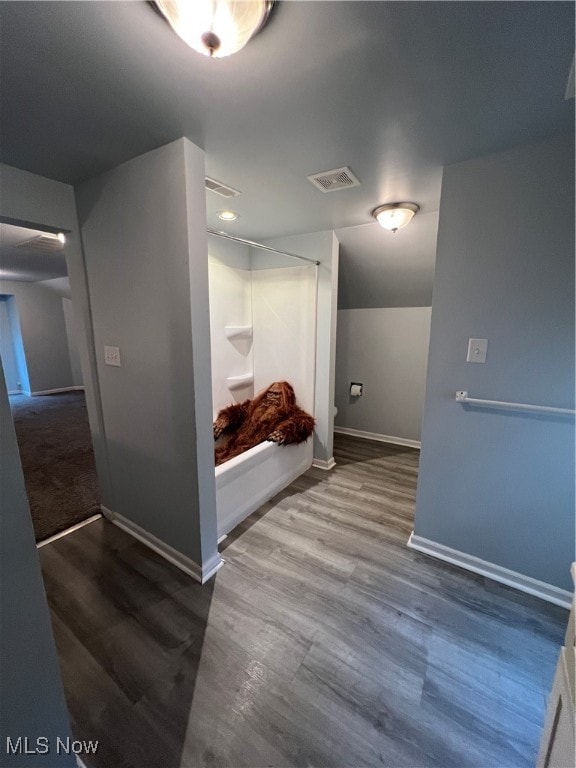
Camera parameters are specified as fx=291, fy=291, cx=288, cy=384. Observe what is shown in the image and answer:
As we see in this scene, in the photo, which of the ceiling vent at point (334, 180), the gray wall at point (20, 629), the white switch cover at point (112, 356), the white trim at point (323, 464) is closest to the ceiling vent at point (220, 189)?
the ceiling vent at point (334, 180)

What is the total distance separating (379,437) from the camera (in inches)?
145

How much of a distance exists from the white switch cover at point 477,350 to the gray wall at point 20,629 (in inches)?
73.1

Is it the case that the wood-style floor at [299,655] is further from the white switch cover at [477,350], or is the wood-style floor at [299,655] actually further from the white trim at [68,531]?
the white switch cover at [477,350]

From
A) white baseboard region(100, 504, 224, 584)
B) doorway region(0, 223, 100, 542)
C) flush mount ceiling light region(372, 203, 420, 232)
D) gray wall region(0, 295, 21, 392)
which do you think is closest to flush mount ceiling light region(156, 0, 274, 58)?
flush mount ceiling light region(372, 203, 420, 232)

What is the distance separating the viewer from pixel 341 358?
148 inches

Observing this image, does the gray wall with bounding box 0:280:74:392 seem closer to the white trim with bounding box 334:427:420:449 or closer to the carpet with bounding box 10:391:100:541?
the carpet with bounding box 10:391:100:541

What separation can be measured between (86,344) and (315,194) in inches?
68.8

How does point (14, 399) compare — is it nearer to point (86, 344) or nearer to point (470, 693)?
point (86, 344)

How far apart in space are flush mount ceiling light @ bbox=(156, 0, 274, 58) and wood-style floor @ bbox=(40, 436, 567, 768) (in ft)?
7.14

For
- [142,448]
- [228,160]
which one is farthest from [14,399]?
[228,160]

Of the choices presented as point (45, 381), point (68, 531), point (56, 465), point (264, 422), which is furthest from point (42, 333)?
point (264, 422)

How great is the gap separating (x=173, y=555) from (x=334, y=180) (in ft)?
7.76

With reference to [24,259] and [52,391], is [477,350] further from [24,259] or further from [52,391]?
[52,391]

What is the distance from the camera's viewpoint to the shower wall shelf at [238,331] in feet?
9.11
